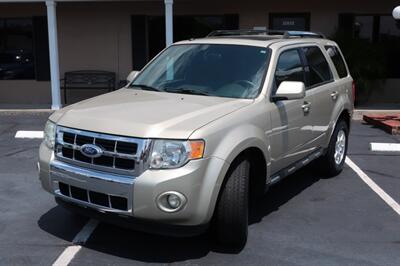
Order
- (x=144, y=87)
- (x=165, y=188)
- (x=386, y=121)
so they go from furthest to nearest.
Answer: (x=386, y=121)
(x=144, y=87)
(x=165, y=188)

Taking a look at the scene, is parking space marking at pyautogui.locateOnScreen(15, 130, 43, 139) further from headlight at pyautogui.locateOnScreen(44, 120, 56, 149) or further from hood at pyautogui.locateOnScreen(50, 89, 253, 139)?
headlight at pyautogui.locateOnScreen(44, 120, 56, 149)

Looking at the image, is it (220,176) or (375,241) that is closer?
(220,176)

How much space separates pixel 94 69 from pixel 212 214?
10433mm

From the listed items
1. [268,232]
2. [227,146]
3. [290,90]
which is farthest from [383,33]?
[227,146]

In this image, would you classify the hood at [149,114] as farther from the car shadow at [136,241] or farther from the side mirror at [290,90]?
the car shadow at [136,241]

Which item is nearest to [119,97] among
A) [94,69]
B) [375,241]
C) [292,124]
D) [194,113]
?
[194,113]

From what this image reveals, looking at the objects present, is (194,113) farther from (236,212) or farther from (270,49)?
(270,49)

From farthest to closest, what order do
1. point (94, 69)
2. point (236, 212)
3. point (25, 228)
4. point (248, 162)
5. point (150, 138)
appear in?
point (94, 69)
point (25, 228)
point (248, 162)
point (236, 212)
point (150, 138)

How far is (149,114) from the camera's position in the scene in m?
4.05

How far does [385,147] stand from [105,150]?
5.80 m

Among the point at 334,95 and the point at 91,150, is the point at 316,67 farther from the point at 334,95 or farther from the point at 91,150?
the point at 91,150

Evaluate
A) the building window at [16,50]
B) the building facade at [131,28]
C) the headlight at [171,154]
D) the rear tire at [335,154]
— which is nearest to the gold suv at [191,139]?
the headlight at [171,154]

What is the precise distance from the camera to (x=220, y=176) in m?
3.83

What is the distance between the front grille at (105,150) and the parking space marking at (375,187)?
298 cm
